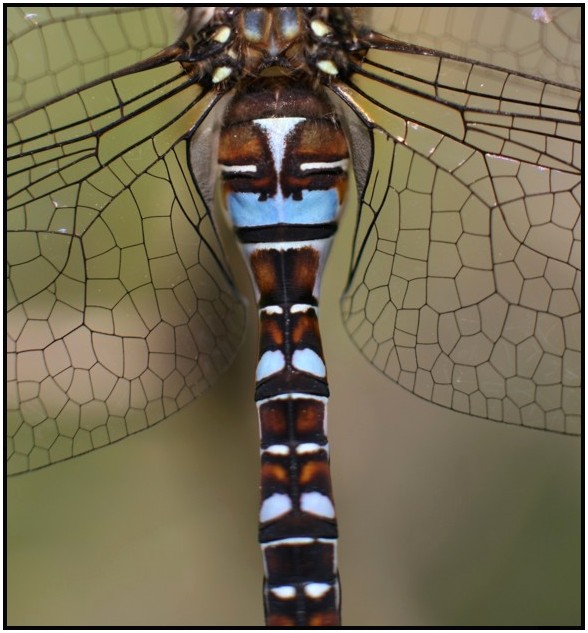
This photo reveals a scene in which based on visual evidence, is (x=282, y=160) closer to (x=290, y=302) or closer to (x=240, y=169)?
(x=240, y=169)

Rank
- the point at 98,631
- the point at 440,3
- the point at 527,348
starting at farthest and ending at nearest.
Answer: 1. the point at 98,631
2. the point at 527,348
3. the point at 440,3

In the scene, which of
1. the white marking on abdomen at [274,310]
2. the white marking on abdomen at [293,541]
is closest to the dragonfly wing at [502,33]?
the white marking on abdomen at [274,310]

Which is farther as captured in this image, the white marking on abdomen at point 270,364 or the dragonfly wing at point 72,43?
the white marking on abdomen at point 270,364

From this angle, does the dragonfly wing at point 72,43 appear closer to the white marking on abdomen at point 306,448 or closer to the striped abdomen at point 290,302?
the striped abdomen at point 290,302

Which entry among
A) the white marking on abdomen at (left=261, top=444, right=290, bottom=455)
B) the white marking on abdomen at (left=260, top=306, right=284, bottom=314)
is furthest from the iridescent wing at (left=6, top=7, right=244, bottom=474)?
the white marking on abdomen at (left=261, top=444, right=290, bottom=455)

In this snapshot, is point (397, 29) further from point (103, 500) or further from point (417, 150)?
point (103, 500)

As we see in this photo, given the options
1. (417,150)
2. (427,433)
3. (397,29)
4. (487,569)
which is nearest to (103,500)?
(427,433)

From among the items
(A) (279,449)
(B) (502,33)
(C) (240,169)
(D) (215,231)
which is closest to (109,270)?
(D) (215,231)
